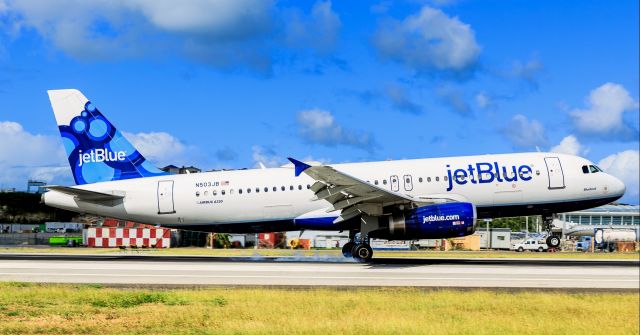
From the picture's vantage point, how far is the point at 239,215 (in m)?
33.5

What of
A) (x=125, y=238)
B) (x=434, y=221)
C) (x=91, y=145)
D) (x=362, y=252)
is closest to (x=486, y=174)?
(x=434, y=221)

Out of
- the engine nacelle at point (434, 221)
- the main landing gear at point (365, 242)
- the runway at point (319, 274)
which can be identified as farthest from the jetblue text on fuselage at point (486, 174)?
the runway at point (319, 274)

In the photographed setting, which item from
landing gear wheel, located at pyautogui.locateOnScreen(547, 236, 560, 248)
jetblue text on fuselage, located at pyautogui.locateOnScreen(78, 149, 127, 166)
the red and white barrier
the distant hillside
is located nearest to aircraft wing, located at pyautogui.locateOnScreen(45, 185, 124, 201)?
jetblue text on fuselage, located at pyautogui.locateOnScreen(78, 149, 127, 166)

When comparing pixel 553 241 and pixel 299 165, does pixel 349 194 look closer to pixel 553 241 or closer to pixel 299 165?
pixel 299 165

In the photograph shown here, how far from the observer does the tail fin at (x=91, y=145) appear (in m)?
35.9

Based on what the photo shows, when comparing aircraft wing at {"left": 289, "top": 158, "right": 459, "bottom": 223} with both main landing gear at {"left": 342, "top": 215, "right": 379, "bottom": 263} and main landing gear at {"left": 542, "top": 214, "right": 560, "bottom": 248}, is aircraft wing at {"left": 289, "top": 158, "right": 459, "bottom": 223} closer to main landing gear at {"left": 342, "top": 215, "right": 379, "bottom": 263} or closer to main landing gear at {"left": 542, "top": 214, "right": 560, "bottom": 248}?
main landing gear at {"left": 342, "top": 215, "right": 379, "bottom": 263}

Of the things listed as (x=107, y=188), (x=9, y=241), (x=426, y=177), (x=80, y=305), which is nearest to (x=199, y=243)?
(x=9, y=241)

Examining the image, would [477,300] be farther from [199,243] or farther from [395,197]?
[199,243]

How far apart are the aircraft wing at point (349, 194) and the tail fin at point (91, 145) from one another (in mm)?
10915

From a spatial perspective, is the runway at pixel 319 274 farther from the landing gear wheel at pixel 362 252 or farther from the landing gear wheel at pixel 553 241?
the landing gear wheel at pixel 553 241

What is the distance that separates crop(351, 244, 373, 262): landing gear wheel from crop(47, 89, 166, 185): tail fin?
1208 cm

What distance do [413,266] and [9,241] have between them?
244 ft

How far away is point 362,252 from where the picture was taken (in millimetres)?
30688

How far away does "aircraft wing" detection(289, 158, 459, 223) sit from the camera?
91.9 feet
